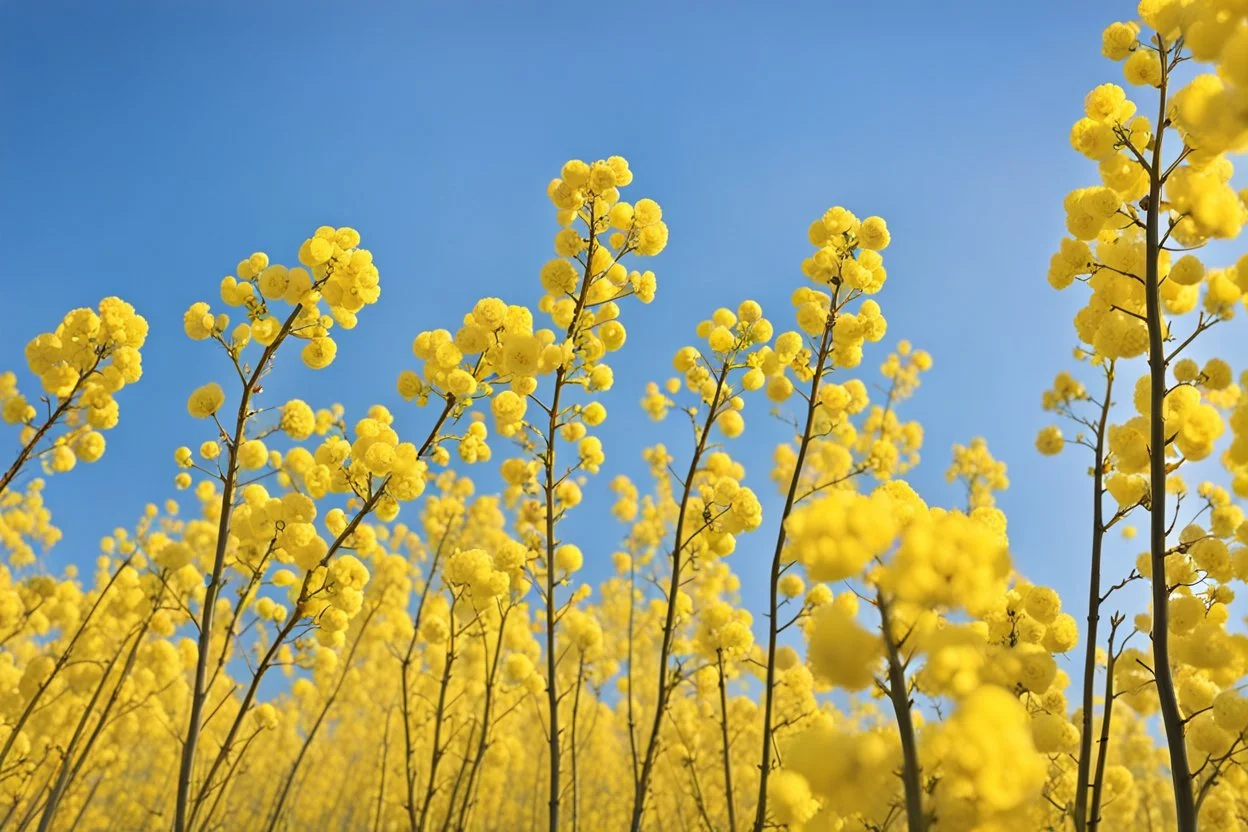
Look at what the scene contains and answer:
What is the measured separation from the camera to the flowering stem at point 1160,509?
1929mm

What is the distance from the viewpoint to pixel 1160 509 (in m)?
2.08

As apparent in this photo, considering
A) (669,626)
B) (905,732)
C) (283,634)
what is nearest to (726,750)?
(669,626)

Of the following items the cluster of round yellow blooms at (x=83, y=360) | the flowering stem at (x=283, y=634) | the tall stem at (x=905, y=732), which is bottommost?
the tall stem at (x=905, y=732)

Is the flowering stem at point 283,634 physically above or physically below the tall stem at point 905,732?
above

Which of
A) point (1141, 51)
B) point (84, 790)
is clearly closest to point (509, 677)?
point (1141, 51)

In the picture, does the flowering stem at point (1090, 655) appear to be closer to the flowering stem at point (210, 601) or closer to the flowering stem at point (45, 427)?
the flowering stem at point (210, 601)

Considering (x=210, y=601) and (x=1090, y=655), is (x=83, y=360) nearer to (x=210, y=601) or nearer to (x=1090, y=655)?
(x=210, y=601)

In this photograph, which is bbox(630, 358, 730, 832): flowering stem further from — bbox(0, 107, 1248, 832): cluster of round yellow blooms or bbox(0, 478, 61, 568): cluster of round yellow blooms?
bbox(0, 478, 61, 568): cluster of round yellow blooms

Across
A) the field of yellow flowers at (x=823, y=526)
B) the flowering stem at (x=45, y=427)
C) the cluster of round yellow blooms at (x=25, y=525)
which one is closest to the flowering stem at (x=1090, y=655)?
the field of yellow flowers at (x=823, y=526)

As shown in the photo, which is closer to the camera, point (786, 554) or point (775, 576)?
point (786, 554)

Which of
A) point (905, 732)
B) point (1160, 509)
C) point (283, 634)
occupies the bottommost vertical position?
point (905, 732)

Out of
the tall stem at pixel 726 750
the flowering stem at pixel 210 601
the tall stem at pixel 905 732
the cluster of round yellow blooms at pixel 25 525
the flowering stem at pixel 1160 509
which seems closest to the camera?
the tall stem at pixel 905 732

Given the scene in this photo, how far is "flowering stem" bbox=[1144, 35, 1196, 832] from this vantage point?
193cm

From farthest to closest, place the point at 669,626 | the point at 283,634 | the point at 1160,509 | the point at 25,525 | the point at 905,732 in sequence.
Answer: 1. the point at 25,525
2. the point at 669,626
3. the point at 283,634
4. the point at 1160,509
5. the point at 905,732
